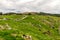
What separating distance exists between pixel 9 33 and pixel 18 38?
108 inches

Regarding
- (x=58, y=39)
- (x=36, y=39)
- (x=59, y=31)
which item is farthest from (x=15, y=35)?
(x=59, y=31)

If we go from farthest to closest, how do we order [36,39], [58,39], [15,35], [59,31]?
[59,31] < [58,39] < [36,39] < [15,35]

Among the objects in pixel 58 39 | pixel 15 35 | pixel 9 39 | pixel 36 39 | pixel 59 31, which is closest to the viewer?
pixel 9 39

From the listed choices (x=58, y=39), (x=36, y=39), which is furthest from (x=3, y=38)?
(x=58, y=39)

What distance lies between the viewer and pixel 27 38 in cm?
3294

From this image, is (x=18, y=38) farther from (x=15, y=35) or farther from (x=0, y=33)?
(x=0, y=33)

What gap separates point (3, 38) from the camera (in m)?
30.2

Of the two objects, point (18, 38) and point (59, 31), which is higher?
point (18, 38)

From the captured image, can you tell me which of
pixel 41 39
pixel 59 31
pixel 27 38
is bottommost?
pixel 59 31

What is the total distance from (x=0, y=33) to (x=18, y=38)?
3990 millimetres

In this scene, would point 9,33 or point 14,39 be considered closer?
point 14,39

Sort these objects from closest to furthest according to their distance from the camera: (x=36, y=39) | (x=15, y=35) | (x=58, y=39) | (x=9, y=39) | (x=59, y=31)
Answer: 1. (x=9, y=39)
2. (x=15, y=35)
3. (x=36, y=39)
4. (x=58, y=39)
5. (x=59, y=31)

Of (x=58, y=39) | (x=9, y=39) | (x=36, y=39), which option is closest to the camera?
(x=9, y=39)

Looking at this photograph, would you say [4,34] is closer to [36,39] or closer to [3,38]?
[3,38]
